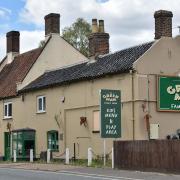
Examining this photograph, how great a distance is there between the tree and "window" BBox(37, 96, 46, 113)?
2865 cm

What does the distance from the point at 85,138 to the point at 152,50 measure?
7152mm

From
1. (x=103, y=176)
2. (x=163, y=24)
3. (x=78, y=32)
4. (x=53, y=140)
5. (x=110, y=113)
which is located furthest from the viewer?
(x=78, y=32)

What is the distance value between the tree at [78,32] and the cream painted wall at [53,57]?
22.8 metres

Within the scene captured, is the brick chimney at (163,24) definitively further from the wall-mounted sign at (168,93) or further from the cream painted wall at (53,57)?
the cream painted wall at (53,57)

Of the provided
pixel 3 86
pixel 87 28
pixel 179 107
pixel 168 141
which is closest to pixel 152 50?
pixel 179 107

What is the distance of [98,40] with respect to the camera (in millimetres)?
35219

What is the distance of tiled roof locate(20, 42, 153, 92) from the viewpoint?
100 ft

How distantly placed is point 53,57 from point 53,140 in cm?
851

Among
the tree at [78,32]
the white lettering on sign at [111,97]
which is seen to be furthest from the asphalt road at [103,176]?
the tree at [78,32]

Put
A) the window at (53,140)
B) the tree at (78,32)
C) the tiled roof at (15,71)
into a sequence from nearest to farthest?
the window at (53,140) < the tiled roof at (15,71) < the tree at (78,32)

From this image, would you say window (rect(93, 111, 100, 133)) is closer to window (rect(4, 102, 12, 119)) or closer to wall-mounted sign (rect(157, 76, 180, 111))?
wall-mounted sign (rect(157, 76, 180, 111))

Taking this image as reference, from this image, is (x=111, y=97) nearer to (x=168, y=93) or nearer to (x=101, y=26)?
(x=168, y=93)

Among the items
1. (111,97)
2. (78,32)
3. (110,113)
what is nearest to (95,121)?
(110,113)

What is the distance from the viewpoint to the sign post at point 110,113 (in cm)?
2773
